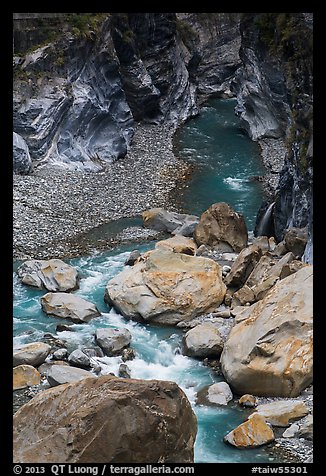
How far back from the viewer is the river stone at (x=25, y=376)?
16453 millimetres

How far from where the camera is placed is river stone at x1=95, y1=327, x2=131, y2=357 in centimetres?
1831

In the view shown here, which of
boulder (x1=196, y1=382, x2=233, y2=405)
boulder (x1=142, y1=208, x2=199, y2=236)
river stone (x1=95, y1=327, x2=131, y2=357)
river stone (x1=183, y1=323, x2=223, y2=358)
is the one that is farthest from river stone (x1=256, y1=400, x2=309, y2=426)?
boulder (x1=142, y1=208, x2=199, y2=236)

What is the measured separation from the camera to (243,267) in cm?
2236

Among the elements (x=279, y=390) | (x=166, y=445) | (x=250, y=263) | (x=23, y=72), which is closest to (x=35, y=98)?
(x=23, y=72)

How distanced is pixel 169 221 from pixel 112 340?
36.2ft

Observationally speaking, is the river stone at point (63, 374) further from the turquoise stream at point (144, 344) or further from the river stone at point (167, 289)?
the river stone at point (167, 289)

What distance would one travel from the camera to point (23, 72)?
3578cm

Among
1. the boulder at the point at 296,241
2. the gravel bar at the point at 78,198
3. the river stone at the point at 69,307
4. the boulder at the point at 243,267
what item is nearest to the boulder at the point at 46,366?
the river stone at the point at 69,307

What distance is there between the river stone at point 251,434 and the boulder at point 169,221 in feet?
46.8

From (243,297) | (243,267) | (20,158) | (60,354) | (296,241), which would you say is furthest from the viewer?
(20,158)

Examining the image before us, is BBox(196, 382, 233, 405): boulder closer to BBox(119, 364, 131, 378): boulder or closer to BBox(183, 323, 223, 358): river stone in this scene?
BBox(183, 323, 223, 358): river stone

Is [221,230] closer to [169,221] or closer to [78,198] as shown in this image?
[169,221]

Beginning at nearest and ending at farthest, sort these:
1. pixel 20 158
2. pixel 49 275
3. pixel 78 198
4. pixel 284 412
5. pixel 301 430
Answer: pixel 301 430 → pixel 284 412 → pixel 49 275 → pixel 78 198 → pixel 20 158

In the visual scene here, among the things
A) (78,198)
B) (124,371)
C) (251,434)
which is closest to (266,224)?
(78,198)
